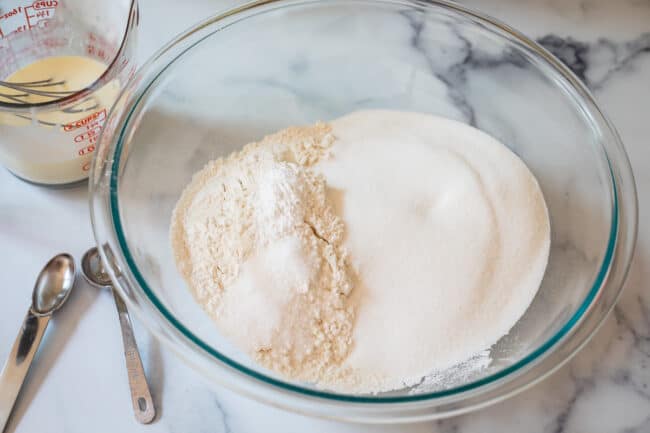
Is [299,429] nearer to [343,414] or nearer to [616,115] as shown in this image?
[343,414]

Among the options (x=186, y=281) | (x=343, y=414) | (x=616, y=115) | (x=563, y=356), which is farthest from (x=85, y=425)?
(x=616, y=115)

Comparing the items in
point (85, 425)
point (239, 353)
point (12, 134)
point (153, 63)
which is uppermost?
point (153, 63)

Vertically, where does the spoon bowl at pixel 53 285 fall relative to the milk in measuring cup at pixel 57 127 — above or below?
below

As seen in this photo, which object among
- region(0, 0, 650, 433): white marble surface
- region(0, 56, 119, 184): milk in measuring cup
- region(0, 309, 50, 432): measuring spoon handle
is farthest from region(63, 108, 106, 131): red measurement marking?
region(0, 309, 50, 432): measuring spoon handle

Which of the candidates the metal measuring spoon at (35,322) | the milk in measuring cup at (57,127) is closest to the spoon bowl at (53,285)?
the metal measuring spoon at (35,322)

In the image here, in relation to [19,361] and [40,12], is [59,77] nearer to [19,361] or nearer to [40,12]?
[40,12]

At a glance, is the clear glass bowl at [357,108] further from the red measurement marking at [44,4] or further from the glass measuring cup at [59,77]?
the red measurement marking at [44,4]
